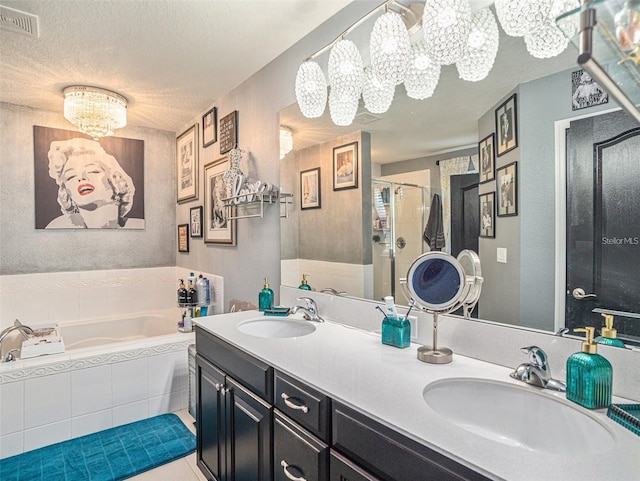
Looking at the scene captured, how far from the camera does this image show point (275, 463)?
1274 millimetres

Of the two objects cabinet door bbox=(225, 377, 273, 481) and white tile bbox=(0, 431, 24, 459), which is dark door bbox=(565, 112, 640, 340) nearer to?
cabinet door bbox=(225, 377, 273, 481)

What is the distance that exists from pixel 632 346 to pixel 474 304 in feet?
1.43

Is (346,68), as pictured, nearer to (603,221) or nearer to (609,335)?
(603,221)

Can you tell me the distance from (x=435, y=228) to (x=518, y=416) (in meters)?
0.70

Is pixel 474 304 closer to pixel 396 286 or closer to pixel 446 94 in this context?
pixel 396 286

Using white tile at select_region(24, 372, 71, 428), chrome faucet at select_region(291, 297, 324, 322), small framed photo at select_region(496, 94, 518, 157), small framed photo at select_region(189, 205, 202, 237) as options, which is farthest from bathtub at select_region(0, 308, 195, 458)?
small framed photo at select_region(496, 94, 518, 157)

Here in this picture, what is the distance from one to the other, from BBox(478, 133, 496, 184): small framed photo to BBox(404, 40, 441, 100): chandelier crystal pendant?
1.08 ft

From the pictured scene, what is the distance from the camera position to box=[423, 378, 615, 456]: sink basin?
872mm

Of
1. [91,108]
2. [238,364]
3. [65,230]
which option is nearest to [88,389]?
[238,364]

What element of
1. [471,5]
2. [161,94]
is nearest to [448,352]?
[471,5]

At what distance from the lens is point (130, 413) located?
251 centimetres

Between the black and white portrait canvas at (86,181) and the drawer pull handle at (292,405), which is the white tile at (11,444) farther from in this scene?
the drawer pull handle at (292,405)

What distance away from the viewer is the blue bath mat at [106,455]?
1979mm

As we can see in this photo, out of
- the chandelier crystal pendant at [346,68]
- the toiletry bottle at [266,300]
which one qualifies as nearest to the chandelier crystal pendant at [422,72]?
the chandelier crystal pendant at [346,68]
